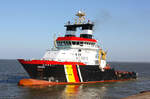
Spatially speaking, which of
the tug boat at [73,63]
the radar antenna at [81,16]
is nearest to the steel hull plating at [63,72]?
the tug boat at [73,63]

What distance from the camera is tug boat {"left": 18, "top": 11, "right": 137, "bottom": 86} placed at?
28.7m

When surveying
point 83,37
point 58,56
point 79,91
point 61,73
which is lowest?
point 79,91

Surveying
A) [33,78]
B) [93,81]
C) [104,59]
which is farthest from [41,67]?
[104,59]

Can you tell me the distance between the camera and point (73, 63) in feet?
97.8

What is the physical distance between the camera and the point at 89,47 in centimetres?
3375

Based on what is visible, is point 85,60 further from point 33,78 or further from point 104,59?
point 33,78

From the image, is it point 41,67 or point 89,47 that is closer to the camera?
point 41,67

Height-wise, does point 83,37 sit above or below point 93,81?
above

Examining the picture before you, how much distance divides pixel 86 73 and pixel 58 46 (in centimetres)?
607

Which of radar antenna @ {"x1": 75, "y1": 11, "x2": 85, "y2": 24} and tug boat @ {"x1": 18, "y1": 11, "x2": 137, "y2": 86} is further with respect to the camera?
radar antenna @ {"x1": 75, "y1": 11, "x2": 85, "y2": 24}

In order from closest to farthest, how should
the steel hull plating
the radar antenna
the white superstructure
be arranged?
the steel hull plating → the white superstructure → the radar antenna

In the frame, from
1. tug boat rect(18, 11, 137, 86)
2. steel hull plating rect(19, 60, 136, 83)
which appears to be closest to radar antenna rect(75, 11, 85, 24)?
tug boat rect(18, 11, 137, 86)

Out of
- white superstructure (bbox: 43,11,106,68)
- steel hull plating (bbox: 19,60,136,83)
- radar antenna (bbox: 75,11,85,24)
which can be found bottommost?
steel hull plating (bbox: 19,60,136,83)

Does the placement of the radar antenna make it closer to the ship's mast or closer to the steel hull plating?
the ship's mast
